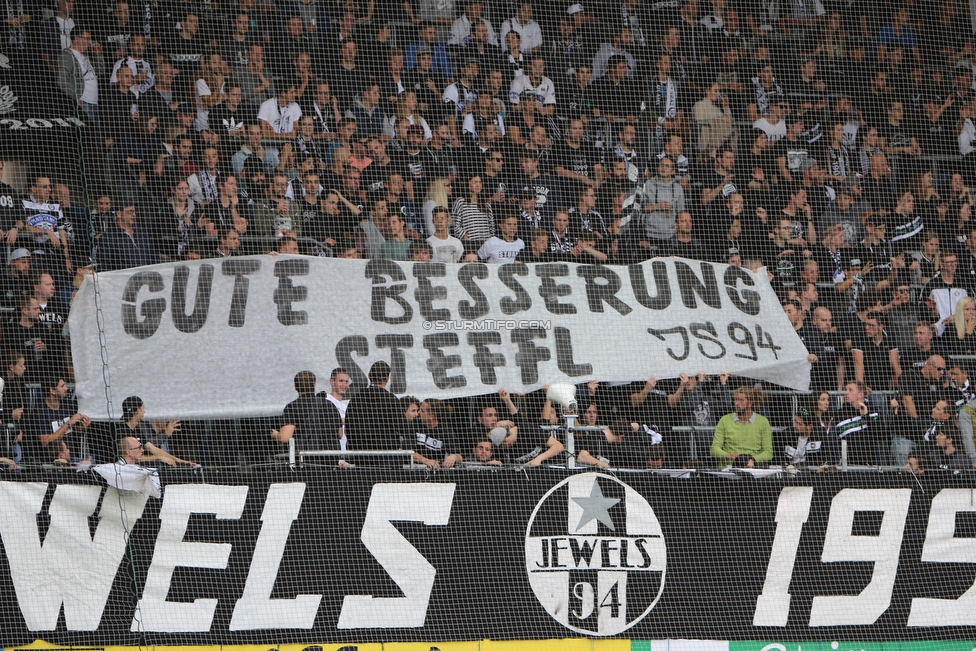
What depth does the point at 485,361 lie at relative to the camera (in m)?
8.75

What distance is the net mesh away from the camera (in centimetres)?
766

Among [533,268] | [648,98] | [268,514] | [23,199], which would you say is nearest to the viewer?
[268,514]

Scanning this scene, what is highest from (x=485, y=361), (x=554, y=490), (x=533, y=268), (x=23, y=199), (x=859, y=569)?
(x=23, y=199)

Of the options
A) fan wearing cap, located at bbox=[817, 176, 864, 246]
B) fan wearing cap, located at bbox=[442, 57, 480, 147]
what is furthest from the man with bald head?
fan wearing cap, located at bbox=[442, 57, 480, 147]

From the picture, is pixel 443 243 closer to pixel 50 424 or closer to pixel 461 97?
pixel 461 97

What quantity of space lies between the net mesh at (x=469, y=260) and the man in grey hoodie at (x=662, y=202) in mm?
32

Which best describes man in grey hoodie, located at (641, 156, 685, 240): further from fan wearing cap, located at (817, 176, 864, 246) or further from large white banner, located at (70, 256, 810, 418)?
fan wearing cap, located at (817, 176, 864, 246)

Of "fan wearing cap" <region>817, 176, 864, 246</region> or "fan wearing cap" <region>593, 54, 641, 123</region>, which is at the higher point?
"fan wearing cap" <region>593, 54, 641, 123</region>

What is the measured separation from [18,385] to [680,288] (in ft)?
15.4

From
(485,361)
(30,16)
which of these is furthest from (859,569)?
(30,16)

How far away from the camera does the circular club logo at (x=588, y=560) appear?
7473mm

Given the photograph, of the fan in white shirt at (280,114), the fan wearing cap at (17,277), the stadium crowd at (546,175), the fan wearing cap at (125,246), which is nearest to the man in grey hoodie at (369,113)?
the stadium crowd at (546,175)

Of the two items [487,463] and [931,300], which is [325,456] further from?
[931,300]

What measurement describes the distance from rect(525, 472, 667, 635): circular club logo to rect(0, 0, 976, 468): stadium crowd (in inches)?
28.0
